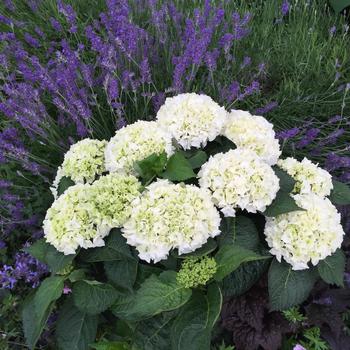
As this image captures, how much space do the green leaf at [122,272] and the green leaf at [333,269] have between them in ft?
2.15

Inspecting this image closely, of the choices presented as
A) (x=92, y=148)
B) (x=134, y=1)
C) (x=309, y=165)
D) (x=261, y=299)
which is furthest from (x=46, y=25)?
(x=261, y=299)

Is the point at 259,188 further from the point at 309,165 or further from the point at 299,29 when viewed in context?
the point at 299,29

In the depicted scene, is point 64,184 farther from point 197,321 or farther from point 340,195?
point 340,195

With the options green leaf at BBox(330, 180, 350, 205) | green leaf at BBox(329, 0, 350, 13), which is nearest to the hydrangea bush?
green leaf at BBox(330, 180, 350, 205)

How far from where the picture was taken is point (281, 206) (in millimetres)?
1665

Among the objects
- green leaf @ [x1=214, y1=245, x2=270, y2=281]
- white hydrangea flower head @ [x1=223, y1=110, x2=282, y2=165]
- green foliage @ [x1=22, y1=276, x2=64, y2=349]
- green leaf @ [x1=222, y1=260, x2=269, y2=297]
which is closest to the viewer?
green leaf @ [x1=214, y1=245, x2=270, y2=281]

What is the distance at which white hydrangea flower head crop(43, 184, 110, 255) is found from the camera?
62.8 inches

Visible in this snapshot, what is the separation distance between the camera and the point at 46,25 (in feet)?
11.1

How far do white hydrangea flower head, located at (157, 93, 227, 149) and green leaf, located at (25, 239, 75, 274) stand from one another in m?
0.63

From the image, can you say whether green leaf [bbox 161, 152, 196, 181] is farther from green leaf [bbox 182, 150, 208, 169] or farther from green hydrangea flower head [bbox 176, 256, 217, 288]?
green hydrangea flower head [bbox 176, 256, 217, 288]

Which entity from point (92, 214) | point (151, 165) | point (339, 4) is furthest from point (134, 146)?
point (339, 4)

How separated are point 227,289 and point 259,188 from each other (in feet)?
1.29

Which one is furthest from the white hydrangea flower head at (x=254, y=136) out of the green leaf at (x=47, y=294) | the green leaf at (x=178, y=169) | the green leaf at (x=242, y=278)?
the green leaf at (x=47, y=294)

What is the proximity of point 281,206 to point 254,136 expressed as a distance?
0.33 metres
